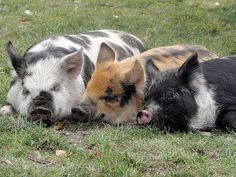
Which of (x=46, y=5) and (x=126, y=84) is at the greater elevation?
(x=126, y=84)

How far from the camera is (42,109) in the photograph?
Answer: 6.68m

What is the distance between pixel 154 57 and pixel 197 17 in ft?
19.4

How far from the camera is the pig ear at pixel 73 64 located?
7.06m

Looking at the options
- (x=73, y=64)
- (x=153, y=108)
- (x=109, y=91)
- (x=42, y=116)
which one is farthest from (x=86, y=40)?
(x=153, y=108)

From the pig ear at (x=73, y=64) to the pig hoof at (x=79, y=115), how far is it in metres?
0.57

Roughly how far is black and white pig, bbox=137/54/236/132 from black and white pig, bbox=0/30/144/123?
3.19 feet

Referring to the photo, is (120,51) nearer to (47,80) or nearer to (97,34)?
(97,34)

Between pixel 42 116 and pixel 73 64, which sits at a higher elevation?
pixel 73 64

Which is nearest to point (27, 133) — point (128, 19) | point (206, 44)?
point (206, 44)

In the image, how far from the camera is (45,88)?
6.88 metres

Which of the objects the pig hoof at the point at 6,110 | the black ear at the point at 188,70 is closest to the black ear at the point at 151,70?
the black ear at the point at 188,70

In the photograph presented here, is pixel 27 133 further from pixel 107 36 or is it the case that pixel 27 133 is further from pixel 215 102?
pixel 107 36

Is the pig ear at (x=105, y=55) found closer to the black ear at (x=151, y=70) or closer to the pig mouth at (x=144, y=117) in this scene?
the black ear at (x=151, y=70)

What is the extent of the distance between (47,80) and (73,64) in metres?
0.38
